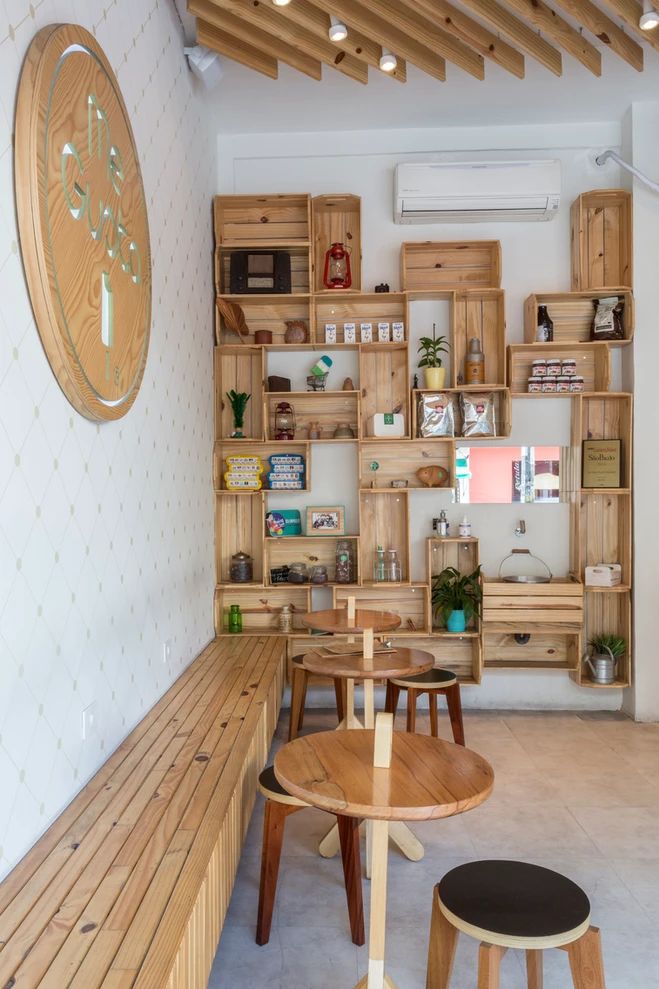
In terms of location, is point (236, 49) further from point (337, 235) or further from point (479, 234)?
point (479, 234)

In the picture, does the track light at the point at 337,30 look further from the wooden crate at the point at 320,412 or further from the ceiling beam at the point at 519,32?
the wooden crate at the point at 320,412

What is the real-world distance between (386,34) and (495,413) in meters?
2.28

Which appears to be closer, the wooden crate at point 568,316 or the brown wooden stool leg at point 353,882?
the brown wooden stool leg at point 353,882

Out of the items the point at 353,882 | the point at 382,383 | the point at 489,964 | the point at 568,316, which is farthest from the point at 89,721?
the point at 568,316

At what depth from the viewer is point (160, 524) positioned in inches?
129

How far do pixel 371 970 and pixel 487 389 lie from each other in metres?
3.53

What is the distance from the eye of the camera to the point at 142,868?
5.87 ft

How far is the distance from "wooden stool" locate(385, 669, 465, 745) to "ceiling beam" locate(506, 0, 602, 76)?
3311mm

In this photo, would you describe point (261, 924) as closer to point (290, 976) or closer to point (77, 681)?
point (290, 976)

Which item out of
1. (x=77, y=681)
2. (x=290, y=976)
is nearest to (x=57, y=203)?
(x=77, y=681)

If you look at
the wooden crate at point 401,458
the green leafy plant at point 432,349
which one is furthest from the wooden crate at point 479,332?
the wooden crate at point 401,458

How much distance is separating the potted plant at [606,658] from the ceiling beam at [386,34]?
3545mm

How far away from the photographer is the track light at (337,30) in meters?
3.61

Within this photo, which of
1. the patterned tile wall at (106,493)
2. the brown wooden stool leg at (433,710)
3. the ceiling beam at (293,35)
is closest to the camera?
the patterned tile wall at (106,493)
